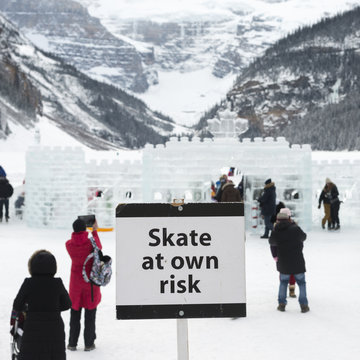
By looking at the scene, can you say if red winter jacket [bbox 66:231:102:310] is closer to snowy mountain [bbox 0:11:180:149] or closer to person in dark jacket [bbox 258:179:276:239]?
person in dark jacket [bbox 258:179:276:239]

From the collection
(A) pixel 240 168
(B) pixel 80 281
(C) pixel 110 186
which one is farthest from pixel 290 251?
(C) pixel 110 186

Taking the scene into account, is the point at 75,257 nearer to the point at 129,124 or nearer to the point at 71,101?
the point at 71,101

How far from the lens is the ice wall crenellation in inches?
687

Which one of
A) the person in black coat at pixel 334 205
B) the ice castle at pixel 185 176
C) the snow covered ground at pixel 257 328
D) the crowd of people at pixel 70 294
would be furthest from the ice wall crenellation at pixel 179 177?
the crowd of people at pixel 70 294

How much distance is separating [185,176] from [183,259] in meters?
14.1

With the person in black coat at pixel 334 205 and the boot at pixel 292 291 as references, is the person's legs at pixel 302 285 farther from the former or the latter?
the person in black coat at pixel 334 205

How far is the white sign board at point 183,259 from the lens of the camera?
3.56 metres

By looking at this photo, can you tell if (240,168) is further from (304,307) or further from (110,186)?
(304,307)

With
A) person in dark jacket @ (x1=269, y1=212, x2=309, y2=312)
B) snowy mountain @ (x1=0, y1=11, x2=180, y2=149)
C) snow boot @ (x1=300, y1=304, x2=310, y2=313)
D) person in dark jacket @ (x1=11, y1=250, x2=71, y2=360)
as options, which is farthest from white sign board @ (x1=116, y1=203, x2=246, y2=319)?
snowy mountain @ (x1=0, y1=11, x2=180, y2=149)

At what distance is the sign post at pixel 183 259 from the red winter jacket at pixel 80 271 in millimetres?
2746

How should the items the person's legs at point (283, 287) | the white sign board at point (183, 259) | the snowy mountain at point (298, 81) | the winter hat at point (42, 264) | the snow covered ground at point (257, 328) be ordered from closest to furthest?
the white sign board at point (183, 259)
the winter hat at point (42, 264)
the snow covered ground at point (257, 328)
the person's legs at point (283, 287)
the snowy mountain at point (298, 81)

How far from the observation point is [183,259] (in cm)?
357

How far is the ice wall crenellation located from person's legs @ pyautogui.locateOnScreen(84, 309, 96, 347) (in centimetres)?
1048

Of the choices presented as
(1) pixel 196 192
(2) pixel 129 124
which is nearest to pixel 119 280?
(1) pixel 196 192
